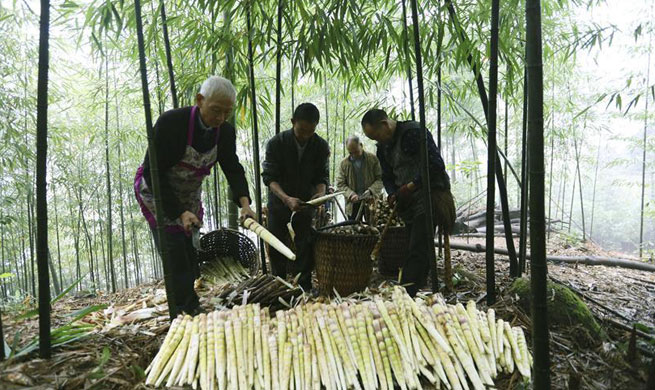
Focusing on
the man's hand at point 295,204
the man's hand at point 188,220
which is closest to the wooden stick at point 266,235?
the man's hand at point 188,220

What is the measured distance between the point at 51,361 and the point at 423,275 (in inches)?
82.0

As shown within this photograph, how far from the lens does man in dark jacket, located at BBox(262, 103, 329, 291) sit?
2.79m

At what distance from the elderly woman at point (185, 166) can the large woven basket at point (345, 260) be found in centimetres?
73

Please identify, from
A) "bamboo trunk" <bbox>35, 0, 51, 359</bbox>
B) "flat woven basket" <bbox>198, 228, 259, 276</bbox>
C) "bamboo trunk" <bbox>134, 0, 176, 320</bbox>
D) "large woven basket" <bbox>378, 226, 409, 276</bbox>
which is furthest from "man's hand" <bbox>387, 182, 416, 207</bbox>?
"bamboo trunk" <bbox>35, 0, 51, 359</bbox>

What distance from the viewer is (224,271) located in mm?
3189

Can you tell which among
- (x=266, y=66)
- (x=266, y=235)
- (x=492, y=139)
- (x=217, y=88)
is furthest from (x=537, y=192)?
(x=266, y=66)

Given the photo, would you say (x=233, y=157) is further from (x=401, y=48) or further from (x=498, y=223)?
(x=498, y=223)

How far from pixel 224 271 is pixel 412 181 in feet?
5.71

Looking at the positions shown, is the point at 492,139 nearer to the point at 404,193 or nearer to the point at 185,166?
the point at 404,193

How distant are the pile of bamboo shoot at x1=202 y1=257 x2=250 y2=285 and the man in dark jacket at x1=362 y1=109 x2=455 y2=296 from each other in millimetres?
1346

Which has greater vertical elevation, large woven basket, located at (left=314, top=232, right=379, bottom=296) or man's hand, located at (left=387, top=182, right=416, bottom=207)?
man's hand, located at (left=387, top=182, right=416, bottom=207)

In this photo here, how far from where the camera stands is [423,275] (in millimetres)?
2625

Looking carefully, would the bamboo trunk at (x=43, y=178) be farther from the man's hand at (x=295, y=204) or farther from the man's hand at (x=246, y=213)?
the man's hand at (x=295, y=204)

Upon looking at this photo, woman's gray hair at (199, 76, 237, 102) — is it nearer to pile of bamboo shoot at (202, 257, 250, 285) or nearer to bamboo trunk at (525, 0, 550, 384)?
bamboo trunk at (525, 0, 550, 384)
